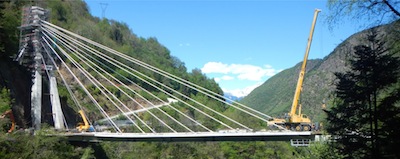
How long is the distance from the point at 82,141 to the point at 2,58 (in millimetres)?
7461

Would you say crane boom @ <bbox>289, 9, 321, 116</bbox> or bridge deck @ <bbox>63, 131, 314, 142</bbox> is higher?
crane boom @ <bbox>289, 9, 321, 116</bbox>

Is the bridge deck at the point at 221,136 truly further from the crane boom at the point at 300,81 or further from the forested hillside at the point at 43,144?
the crane boom at the point at 300,81

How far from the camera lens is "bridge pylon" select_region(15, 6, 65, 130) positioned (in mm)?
21516

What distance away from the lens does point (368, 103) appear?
8836mm

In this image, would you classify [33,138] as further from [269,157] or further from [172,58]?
[172,58]

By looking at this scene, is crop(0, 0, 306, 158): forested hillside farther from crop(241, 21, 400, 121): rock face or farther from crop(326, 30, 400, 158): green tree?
crop(241, 21, 400, 121): rock face

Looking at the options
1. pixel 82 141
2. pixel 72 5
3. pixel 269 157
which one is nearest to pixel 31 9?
pixel 82 141

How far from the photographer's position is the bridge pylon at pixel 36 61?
847 inches

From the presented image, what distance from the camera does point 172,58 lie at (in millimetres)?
97750

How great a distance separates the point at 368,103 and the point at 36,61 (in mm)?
18910

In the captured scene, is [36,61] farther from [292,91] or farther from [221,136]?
[292,91]

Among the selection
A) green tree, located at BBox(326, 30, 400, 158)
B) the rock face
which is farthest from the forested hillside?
the rock face

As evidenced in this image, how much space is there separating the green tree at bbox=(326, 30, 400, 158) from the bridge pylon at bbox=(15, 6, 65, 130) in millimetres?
17269

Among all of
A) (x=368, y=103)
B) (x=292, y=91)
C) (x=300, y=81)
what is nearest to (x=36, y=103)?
(x=300, y=81)
